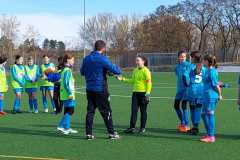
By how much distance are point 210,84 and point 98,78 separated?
2.34m

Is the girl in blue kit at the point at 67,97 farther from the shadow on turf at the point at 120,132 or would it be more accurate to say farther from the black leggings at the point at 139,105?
the black leggings at the point at 139,105

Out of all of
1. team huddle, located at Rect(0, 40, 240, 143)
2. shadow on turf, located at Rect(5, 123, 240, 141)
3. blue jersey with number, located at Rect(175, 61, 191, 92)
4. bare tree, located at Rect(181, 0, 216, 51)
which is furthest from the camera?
bare tree, located at Rect(181, 0, 216, 51)

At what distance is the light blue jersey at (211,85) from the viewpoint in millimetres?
10430

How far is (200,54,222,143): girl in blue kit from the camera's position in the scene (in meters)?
10.4

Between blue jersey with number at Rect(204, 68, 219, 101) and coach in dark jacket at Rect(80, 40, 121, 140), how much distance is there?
6.04 feet

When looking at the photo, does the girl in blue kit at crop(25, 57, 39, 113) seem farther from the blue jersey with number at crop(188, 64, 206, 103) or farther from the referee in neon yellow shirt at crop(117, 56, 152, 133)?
the blue jersey with number at crop(188, 64, 206, 103)

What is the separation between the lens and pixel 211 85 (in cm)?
1051

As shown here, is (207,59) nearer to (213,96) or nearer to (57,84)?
(213,96)

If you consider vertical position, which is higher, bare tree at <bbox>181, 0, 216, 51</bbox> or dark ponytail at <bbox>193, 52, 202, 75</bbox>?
bare tree at <bbox>181, 0, 216, 51</bbox>

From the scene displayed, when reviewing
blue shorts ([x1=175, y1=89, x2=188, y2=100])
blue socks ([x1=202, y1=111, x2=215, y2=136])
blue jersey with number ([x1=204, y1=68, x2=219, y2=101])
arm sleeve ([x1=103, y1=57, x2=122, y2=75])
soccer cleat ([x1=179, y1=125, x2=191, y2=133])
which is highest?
arm sleeve ([x1=103, y1=57, x2=122, y2=75])

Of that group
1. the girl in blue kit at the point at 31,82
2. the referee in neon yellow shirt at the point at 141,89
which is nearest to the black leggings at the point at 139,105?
the referee in neon yellow shirt at the point at 141,89

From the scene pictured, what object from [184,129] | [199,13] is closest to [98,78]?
[184,129]

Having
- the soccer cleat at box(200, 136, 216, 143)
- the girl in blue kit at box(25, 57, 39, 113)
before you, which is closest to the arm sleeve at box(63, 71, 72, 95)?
the soccer cleat at box(200, 136, 216, 143)

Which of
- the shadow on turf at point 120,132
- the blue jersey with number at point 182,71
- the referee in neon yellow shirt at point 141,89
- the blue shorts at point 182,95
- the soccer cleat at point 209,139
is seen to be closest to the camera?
the soccer cleat at point 209,139
